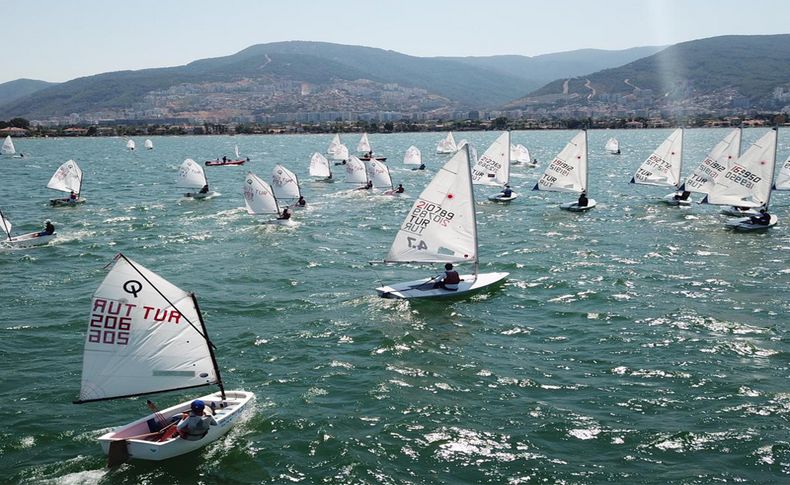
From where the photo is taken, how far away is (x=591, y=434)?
1894 centimetres

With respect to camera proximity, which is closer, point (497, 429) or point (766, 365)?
point (497, 429)

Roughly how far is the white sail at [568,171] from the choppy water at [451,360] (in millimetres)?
9161

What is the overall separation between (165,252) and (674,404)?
107ft

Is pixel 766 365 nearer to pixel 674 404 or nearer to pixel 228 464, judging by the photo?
pixel 674 404

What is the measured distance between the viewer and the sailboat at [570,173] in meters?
55.6

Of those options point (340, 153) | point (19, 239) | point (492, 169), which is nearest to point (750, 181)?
point (492, 169)

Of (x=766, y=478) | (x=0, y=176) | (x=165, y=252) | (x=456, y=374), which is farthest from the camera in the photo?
(x=0, y=176)

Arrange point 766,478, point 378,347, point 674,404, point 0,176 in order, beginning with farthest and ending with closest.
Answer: point 0,176
point 378,347
point 674,404
point 766,478

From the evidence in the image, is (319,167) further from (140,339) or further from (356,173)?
(140,339)

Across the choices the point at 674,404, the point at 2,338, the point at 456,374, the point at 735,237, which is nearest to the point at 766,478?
the point at 674,404

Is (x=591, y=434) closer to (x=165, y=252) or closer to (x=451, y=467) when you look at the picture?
(x=451, y=467)

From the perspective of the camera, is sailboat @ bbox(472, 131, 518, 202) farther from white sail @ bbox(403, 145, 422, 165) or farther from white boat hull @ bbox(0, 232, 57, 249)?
white sail @ bbox(403, 145, 422, 165)

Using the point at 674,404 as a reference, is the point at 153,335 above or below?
above

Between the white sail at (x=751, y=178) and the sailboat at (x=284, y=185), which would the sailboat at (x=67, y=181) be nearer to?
the sailboat at (x=284, y=185)
